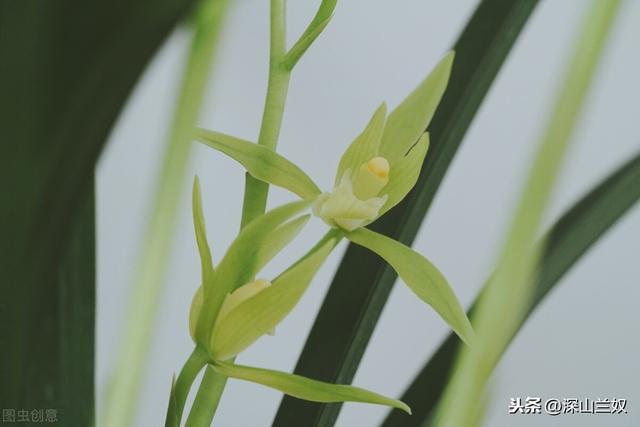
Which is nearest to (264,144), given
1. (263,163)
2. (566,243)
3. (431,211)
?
(263,163)

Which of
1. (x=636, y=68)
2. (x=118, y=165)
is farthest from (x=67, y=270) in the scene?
(x=636, y=68)

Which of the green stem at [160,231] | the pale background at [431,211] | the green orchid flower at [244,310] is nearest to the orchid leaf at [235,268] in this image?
the green orchid flower at [244,310]

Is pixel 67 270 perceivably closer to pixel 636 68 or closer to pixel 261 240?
pixel 261 240

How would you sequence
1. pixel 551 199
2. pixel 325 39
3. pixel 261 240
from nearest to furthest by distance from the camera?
pixel 551 199 → pixel 261 240 → pixel 325 39

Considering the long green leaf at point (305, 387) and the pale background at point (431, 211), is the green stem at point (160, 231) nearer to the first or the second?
the long green leaf at point (305, 387)

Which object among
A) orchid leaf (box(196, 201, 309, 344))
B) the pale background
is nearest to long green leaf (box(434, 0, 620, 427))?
orchid leaf (box(196, 201, 309, 344))

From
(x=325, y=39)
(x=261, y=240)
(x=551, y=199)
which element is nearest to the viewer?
(x=551, y=199)

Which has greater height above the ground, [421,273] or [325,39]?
[325,39]
